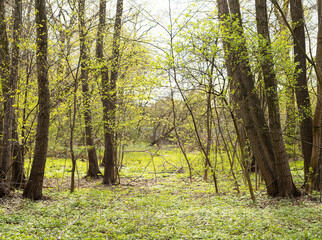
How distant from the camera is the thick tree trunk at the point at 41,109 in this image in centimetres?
722

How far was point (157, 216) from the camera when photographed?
6.18 m

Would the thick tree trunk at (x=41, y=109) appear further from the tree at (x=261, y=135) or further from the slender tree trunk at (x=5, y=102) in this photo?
the tree at (x=261, y=135)

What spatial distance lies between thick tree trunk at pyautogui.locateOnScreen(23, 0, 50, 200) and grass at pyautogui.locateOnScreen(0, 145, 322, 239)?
40 centimetres

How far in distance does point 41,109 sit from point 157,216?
13.2ft

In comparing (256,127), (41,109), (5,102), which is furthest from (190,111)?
(5,102)

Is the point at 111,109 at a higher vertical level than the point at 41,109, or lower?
higher

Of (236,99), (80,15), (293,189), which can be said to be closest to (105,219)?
(236,99)

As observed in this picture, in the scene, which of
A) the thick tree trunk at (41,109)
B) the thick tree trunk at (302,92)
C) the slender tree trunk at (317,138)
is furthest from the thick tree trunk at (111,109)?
the slender tree trunk at (317,138)

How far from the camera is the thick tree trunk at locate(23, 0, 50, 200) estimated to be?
23.7 ft

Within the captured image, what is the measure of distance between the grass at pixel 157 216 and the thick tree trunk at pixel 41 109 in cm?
40

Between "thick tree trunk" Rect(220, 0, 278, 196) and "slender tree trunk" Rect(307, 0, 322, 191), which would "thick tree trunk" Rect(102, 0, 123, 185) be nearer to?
"thick tree trunk" Rect(220, 0, 278, 196)

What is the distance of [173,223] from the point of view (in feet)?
18.4

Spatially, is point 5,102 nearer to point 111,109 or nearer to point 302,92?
point 111,109

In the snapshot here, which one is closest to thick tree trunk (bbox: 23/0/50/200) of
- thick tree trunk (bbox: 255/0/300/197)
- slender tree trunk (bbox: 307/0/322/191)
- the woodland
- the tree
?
the woodland
